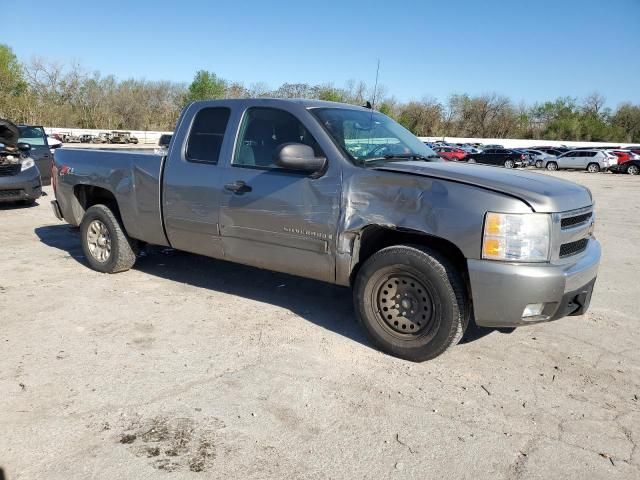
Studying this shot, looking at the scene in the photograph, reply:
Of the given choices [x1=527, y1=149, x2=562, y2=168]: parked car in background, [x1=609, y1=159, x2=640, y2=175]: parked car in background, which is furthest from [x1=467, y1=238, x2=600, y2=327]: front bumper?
[x1=527, y1=149, x2=562, y2=168]: parked car in background

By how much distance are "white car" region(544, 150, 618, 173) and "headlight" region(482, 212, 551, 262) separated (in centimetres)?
3997

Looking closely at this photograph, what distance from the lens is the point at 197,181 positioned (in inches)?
198

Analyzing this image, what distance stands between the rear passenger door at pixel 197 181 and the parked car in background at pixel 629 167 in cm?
3931

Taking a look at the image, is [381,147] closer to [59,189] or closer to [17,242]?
[59,189]

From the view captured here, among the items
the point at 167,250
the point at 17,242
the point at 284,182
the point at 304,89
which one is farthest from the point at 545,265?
the point at 304,89

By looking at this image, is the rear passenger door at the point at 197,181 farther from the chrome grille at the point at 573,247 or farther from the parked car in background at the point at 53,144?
the parked car in background at the point at 53,144

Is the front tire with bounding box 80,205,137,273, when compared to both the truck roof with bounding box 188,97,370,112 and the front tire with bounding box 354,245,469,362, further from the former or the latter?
the front tire with bounding box 354,245,469,362

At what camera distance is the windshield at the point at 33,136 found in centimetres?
1323

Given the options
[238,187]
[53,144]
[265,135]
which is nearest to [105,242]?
[238,187]

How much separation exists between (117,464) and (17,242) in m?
6.30

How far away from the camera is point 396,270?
13.1 feet

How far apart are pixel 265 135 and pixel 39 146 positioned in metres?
10.8

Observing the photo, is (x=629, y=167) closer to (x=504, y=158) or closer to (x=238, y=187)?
(x=504, y=158)

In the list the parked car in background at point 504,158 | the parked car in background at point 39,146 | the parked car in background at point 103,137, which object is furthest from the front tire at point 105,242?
the parked car in background at point 103,137
